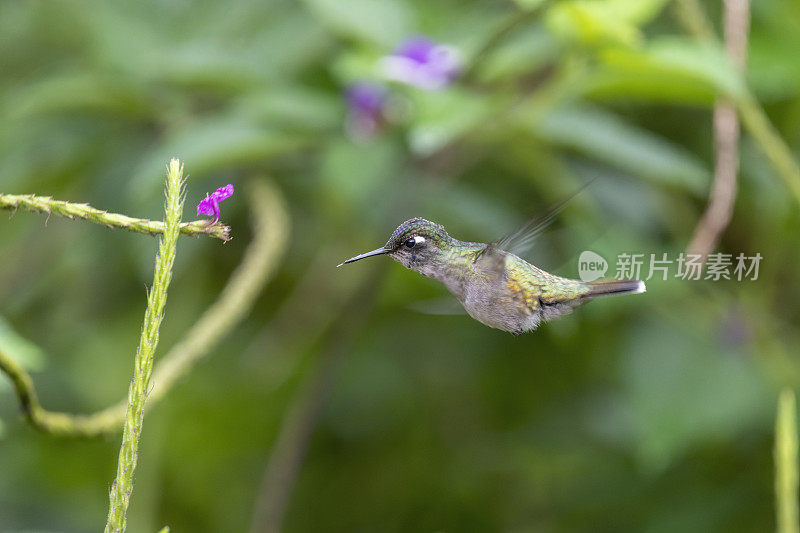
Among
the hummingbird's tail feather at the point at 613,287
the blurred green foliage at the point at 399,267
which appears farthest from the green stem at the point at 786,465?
the blurred green foliage at the point at 399,267

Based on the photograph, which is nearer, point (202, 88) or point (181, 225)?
point (181, 225)

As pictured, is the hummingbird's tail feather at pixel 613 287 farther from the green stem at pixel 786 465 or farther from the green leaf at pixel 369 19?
the green leaf at pixel 369 19

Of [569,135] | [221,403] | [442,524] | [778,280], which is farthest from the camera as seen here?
[221,403]

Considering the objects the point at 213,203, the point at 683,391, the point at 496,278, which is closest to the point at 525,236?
the point at 496,278

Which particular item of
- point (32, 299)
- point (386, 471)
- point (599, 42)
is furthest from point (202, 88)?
point (386, 471)

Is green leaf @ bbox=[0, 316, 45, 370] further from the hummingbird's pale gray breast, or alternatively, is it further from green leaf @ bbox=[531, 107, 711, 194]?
green leaf @ bbox=[531, 107, 711, 194]

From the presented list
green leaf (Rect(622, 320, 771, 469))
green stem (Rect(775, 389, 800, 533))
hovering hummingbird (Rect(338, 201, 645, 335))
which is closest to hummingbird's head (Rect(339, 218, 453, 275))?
hovering hummingbird (Rect(338, 201, 645, 335))

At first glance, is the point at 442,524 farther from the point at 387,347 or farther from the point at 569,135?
the point at 569,135
